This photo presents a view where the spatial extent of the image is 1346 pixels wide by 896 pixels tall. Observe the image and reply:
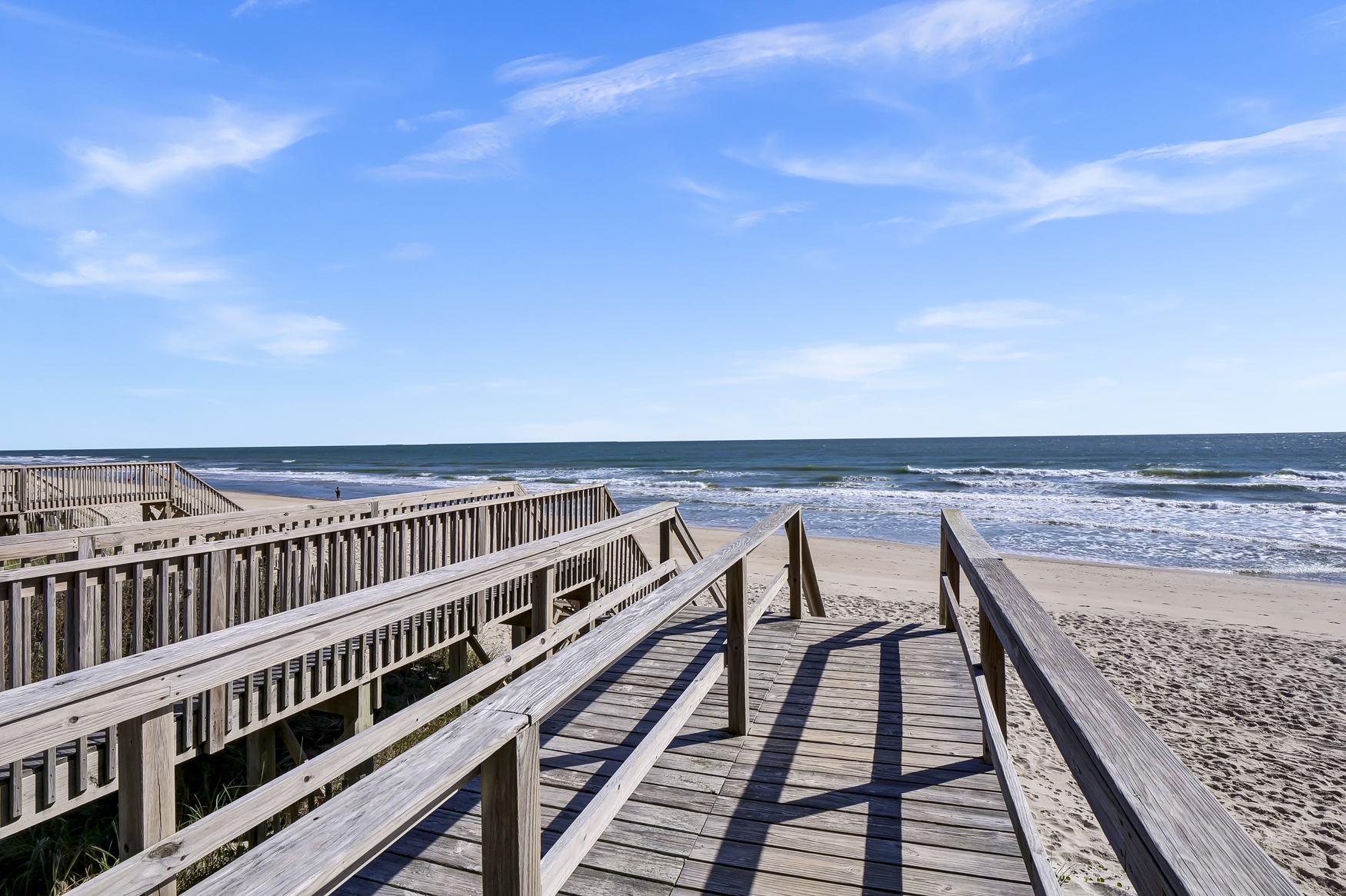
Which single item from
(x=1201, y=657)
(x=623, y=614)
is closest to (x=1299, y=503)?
(x=1201, y=657)

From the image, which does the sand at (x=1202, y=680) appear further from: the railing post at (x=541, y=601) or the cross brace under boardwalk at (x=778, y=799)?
the railing post at (x=541, y=601)

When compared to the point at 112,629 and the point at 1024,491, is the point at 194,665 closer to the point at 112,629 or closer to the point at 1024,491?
the point at 112,629

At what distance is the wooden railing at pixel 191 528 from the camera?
169 inches

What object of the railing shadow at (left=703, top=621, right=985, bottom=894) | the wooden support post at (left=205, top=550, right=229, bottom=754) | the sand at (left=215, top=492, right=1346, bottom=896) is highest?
the wooden support post at (left=205, top=550, right=229, bottom=754)

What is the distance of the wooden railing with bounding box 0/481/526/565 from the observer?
4.30 metres

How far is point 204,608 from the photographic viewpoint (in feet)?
14.3

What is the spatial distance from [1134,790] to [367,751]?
2.00m

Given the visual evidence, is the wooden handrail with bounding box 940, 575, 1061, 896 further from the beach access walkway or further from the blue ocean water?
the blue ocean water

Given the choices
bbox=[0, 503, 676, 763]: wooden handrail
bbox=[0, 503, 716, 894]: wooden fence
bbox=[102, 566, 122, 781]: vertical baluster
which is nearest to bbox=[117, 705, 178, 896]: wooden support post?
bbox=[0, 503, 716, 894]: wooden fence

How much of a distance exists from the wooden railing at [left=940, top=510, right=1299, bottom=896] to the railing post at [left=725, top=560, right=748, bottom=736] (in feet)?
5.48

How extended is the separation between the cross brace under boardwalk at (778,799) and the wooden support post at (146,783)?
671 mm

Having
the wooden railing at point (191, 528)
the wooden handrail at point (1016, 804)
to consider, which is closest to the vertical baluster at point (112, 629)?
the wooden railing at point (191, 528)

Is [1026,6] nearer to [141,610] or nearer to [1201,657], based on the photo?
[1201,657]

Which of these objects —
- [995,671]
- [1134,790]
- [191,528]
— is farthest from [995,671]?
[191,528]
